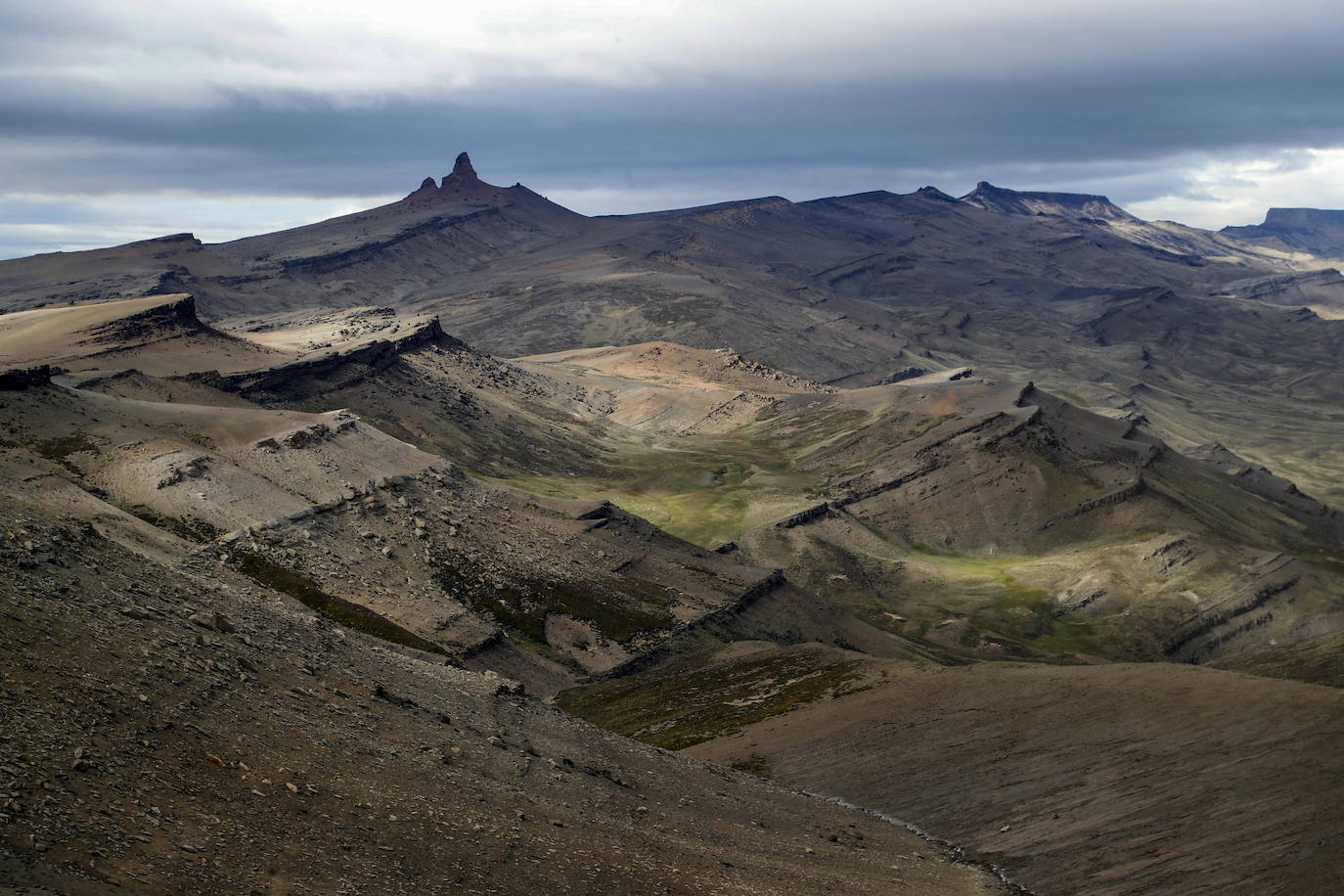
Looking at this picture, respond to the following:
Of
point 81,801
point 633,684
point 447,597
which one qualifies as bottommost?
point 633,684

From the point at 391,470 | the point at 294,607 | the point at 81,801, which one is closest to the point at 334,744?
the point at 81,801

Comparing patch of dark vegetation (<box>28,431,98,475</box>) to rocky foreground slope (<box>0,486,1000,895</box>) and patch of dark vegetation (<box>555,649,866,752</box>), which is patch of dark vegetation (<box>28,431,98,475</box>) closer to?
rocky foreground slope (<box>0,486,1000,895</box>)

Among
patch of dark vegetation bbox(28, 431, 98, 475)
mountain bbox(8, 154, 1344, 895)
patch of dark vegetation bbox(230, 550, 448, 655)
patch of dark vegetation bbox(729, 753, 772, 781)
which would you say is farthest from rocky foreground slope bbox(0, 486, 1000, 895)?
patch of dark vegetation bbox(28, 431, 98, 475)

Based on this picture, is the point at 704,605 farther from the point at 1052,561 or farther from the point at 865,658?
the point at 1052,561

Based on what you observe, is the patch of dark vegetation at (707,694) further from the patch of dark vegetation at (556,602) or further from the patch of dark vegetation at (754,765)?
the patch of dark vegetation at (556,602)

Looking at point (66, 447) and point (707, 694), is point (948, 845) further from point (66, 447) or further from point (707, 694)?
point (66, 447)

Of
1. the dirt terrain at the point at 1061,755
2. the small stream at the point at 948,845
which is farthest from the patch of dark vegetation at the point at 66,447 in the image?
the small stream at the point at 948,845

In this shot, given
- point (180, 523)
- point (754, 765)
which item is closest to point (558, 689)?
point (754, 765)
